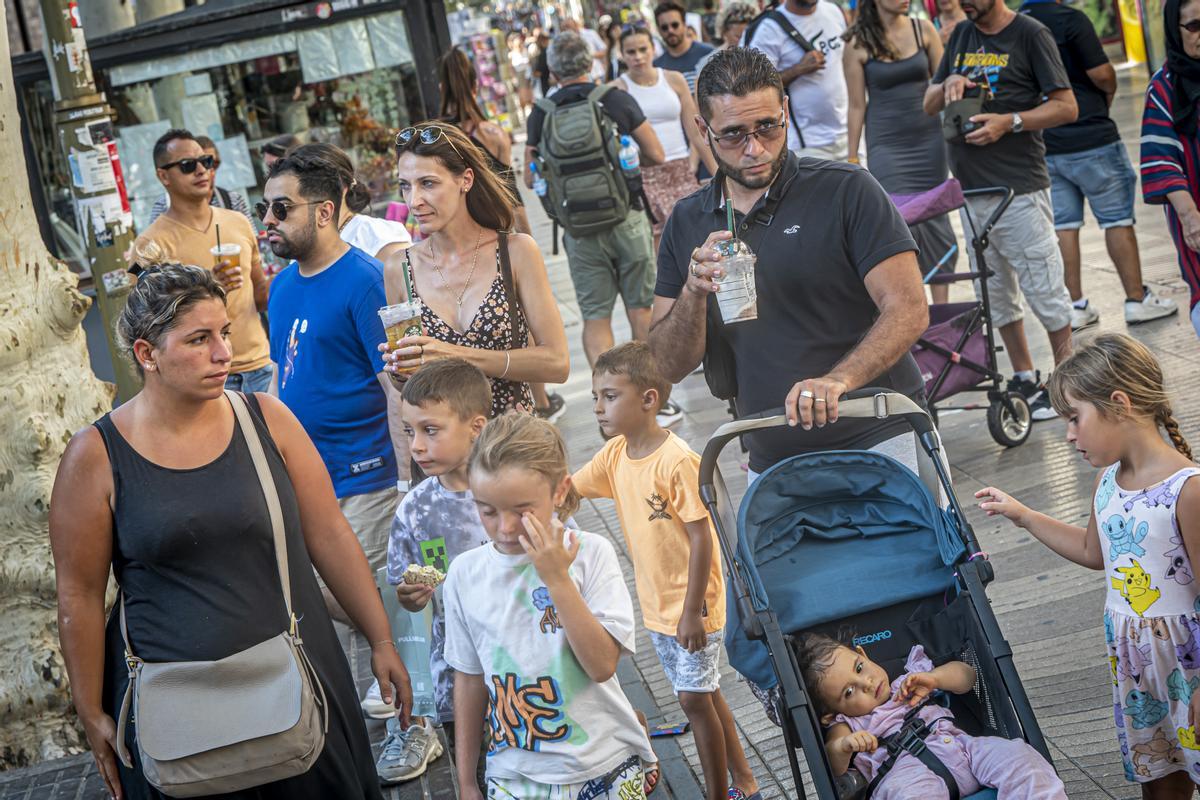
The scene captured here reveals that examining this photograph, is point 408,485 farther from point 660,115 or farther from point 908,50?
point 660,115

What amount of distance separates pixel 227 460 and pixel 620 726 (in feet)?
3.86

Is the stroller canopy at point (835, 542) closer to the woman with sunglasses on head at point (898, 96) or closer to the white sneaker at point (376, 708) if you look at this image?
the white sneaker at point (376, 708)

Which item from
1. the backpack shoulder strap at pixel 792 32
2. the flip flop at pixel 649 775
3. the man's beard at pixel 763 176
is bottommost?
the flip flop at pixel 649 775

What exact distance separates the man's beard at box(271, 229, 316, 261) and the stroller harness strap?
9.05 feet

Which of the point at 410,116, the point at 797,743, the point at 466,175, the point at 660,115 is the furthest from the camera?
the point at 410,116

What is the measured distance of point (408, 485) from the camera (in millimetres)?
4641

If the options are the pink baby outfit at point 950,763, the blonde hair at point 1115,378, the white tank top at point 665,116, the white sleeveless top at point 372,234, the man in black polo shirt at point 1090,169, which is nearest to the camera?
the pink baby outfit at point 950,763

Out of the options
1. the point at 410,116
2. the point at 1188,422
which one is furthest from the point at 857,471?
the point at 410,116

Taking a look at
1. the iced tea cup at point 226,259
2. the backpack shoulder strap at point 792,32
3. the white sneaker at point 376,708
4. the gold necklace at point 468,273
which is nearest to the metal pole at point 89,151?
the iced tea cup at point 226,259

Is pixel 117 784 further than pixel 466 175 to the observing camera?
No

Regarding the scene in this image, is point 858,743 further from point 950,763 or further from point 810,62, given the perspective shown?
point 810,62

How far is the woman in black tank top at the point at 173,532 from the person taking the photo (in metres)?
3.26

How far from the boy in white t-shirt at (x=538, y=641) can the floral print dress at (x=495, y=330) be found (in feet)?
3.47

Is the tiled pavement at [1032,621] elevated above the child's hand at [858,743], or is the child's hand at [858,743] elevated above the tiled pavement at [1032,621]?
the child's hand at [858,743]
